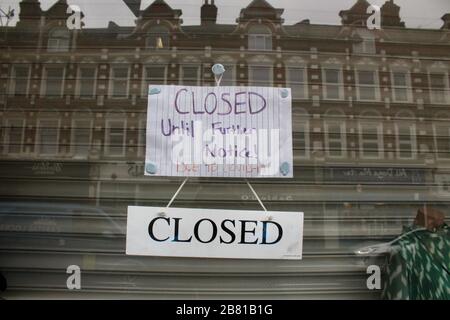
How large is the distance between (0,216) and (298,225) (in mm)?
1504

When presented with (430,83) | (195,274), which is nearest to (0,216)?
(195,274)

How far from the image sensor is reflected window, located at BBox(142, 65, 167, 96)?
267 cm

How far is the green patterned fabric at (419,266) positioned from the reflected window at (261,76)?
1.08 meters

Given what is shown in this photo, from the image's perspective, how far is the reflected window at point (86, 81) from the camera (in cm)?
267

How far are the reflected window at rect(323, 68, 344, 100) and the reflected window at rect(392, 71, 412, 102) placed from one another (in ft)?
0.98

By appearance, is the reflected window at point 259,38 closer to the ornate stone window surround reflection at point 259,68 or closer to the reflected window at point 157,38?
the ornate stone window surround reflection at point 259,68

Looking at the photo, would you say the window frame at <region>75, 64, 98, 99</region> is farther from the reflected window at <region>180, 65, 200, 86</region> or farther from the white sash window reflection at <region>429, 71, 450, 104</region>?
the white sash window reflection at <region>429, 71, 450, 104</region>

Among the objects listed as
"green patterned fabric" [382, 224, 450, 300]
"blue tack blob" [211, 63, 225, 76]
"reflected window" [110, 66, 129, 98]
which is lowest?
"green patterned fabric" [382, 224, 450, 300]

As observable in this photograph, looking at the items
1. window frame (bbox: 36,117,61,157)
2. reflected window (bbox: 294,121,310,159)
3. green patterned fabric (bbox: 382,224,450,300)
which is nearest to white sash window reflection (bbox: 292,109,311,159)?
reflected window (bbox: 294,121,310,159)

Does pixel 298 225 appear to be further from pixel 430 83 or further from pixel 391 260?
pixel 430 83

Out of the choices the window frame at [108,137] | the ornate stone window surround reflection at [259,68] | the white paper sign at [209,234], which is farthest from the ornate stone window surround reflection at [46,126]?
the ornate stone window surround reflection at [259,68]

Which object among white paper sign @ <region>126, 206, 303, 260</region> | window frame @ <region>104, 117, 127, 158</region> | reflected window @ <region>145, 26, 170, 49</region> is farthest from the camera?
reflected window @ <region>145, 26, 170, 49</region>
